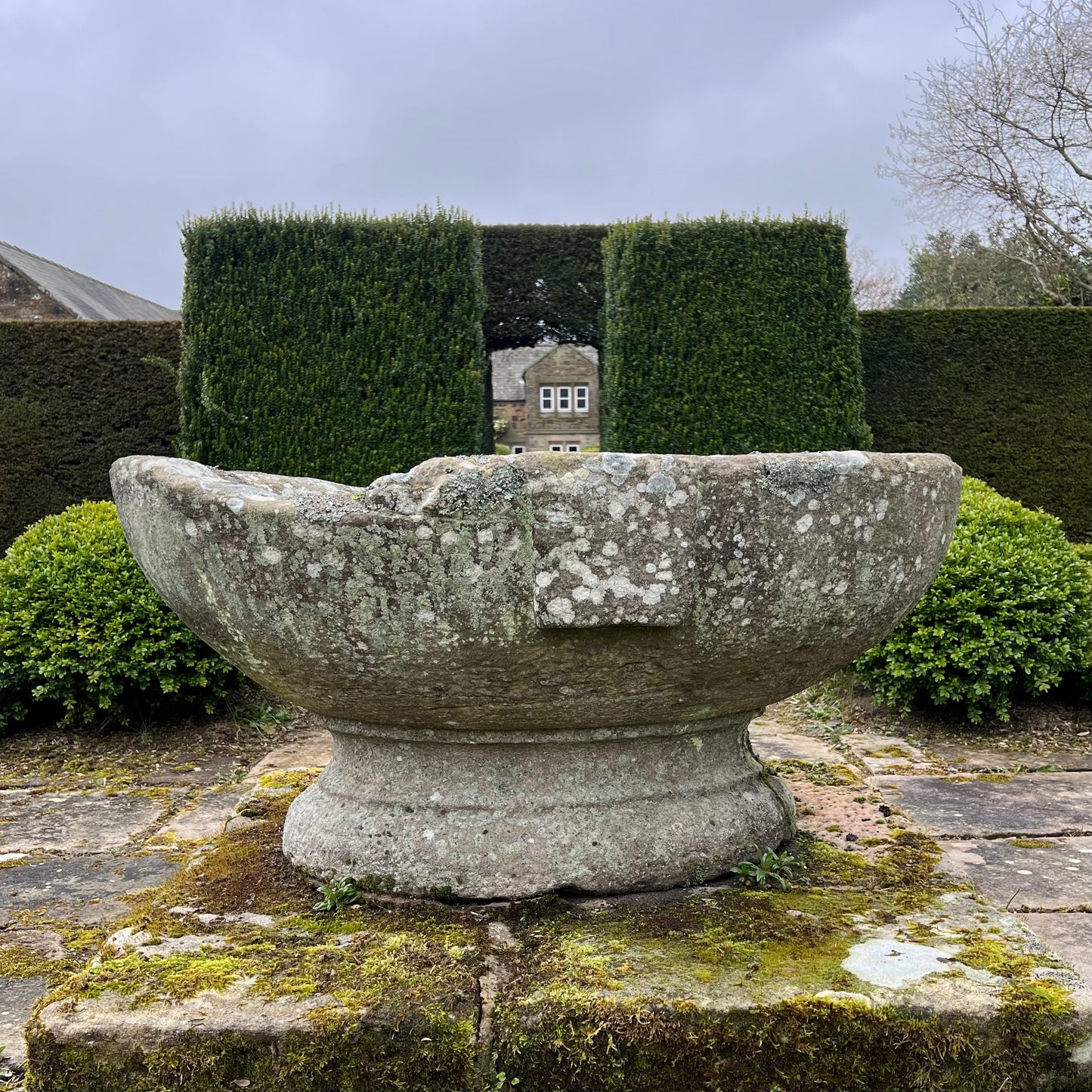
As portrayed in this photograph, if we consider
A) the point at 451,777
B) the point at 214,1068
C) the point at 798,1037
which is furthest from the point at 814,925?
the point at 214,1068

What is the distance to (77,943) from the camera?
2240 millimetres

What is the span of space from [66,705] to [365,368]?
14.6ft

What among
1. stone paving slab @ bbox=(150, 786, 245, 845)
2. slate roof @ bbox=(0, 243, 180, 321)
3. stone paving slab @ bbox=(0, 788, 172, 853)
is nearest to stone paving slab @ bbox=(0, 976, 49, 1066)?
stone paving slab @ bbox=(150, 786, 245, 845)

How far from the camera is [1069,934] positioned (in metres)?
2.17

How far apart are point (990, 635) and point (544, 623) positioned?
373 cm

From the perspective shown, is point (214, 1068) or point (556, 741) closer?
point (214, 1068)

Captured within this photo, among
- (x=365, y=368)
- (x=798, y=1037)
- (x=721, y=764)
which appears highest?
(x=365, y=368)

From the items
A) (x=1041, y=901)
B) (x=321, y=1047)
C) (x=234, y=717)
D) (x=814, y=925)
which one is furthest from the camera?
(x=234, y=717)

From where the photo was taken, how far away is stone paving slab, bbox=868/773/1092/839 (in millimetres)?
2986

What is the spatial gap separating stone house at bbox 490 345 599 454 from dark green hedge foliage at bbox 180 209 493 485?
25262mm

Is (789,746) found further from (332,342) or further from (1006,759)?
(332,342)

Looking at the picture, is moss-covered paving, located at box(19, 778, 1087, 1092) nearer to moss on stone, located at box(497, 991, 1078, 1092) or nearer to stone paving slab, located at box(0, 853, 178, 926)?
moss on stone, located at box(497, 991, 1078, 1092)

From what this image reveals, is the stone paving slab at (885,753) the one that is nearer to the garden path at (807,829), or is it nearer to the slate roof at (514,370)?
the garden path at (807,829)

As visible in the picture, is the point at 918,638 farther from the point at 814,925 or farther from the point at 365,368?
the point at 365,368
